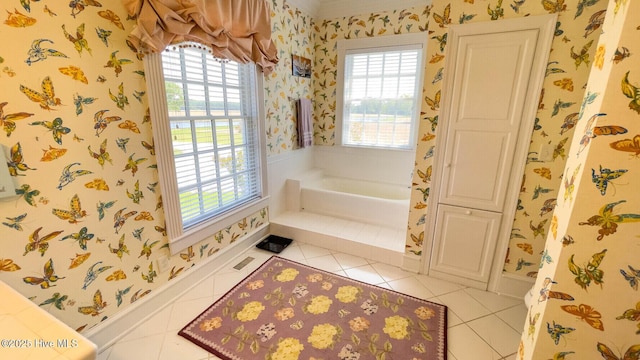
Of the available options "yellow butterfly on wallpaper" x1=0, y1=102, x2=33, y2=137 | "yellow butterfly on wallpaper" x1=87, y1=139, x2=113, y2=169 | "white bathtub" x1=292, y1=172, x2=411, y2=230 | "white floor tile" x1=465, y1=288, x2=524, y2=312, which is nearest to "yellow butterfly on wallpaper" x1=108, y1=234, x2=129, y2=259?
"yellow butterfly on wallpaper" x1=87, y1=139, x2=113, y2=169

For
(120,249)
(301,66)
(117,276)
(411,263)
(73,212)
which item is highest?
(301,66)

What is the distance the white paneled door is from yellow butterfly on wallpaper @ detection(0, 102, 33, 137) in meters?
2.39

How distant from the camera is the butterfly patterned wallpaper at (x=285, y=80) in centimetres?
273

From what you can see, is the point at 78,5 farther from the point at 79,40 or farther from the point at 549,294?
the point at 549,294

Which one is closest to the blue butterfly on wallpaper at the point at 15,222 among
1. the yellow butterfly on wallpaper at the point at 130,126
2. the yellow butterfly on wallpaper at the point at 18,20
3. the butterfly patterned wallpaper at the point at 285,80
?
the yellow butterfly on wallpaper at the point at 130,126

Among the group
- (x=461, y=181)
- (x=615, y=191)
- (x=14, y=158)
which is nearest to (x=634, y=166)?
(x=615, y=191)

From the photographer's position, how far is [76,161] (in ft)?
4.42

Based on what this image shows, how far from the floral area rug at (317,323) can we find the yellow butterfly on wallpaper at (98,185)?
1.02m

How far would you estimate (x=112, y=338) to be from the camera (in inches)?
62.7

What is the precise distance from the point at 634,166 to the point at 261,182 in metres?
2.54

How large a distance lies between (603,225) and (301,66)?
3.07 meters

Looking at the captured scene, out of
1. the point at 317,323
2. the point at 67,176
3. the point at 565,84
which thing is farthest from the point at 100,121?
the point at 565,84

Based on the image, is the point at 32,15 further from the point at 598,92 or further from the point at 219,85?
the point at 598,92

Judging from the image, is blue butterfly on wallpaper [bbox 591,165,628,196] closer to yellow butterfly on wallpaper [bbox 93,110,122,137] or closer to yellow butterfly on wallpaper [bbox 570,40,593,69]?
yellow butterfly on wallpaper [bbox 570,40,593,69]
